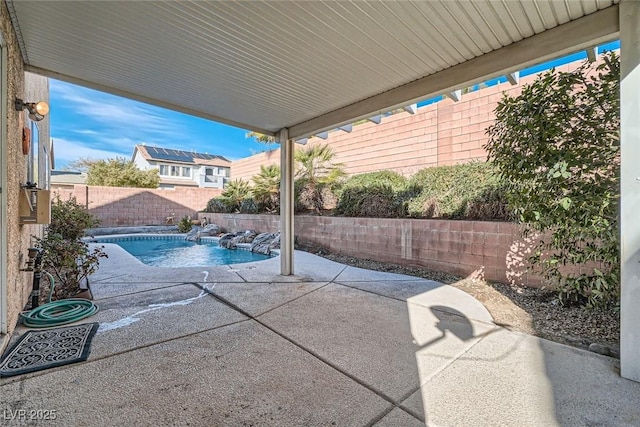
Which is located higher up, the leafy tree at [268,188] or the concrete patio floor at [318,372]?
the leafy tree at [268,188]

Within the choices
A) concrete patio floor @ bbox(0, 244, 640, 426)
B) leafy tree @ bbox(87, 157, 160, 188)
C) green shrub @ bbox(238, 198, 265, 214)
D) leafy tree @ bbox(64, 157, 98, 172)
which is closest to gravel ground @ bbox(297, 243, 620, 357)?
concrete patio floor @ bbox(0, 244, 640, 426)

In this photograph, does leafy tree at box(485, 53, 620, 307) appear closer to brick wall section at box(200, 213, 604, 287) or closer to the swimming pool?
brick wall section at box(200, 213, 604, 287)

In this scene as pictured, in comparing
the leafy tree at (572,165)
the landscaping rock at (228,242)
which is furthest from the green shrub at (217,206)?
the leafy tree at (572,165)

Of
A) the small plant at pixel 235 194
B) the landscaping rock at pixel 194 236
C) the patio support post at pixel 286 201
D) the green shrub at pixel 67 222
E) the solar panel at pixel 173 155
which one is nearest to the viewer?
the patio support post at pixel 286 201

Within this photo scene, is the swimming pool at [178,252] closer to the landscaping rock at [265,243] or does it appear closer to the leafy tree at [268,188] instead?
the landscaping rock at [265,243]

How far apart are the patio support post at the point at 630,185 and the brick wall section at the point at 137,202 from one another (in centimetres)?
1662

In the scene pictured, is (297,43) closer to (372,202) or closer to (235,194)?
(372,202)

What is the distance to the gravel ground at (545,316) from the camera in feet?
10.2

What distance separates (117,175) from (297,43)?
23.9 metres

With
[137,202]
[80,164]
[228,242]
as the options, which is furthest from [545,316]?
[80,164]

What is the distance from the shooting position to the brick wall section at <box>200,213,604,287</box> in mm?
5055

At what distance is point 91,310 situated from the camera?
3.71 m

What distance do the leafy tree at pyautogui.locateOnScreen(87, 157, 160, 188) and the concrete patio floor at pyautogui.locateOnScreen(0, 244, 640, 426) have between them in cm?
2133

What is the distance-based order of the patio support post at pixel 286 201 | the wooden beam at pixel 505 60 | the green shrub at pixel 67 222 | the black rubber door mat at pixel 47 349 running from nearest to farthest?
the black rubber door mat at pixel 47 349, the wooden beam at pixel 505 60, the patio support post at pixel 286 201, the green shrub at pixel 67 222
